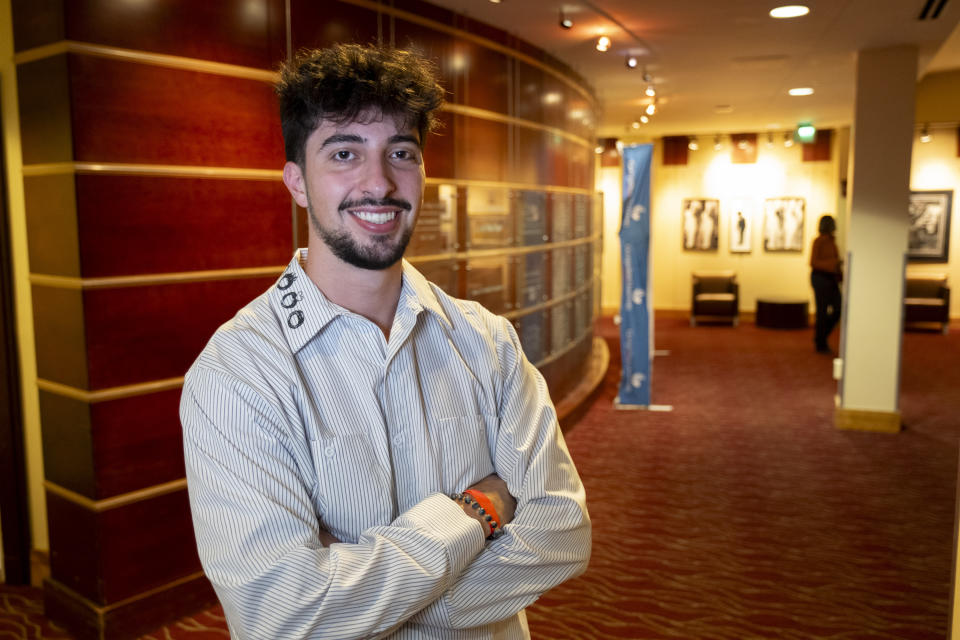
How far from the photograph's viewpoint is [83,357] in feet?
9.75

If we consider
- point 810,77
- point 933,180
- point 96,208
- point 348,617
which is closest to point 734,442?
point 810,77

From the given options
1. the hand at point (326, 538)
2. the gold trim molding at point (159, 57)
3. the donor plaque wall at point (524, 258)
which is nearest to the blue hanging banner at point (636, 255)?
the donor plaque wall at point (524, 258)

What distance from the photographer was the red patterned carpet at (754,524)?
333 centimetres

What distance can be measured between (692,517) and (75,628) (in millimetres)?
3137

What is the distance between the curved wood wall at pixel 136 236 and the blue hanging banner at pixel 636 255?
320 centimetres

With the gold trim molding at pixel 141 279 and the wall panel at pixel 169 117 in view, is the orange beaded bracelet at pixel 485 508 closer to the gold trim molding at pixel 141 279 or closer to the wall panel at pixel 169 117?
the gold trim molding at pixel 141 279

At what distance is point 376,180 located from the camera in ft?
4.44

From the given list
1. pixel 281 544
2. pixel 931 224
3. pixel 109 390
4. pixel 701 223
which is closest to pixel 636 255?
pixel 109 390

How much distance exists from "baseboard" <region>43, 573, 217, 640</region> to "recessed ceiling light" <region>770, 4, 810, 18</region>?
4.66 meters

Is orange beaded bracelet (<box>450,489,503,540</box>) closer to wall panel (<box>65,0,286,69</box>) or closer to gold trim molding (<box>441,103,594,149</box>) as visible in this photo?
wall panel (<box>65,0,286,69</box>)

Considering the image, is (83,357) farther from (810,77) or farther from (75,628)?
(810,77)

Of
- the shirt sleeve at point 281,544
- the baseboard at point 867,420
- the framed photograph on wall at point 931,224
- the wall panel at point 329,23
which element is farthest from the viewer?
the framed photograph on wall at point 931,224

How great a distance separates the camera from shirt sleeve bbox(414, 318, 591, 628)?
1324 millimetres

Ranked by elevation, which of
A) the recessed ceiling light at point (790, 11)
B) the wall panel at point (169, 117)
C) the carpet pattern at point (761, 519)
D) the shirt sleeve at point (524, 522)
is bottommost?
the carpet pattern at point (761, 519)
